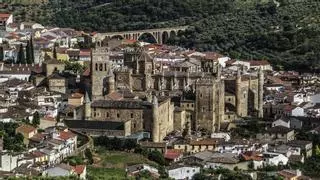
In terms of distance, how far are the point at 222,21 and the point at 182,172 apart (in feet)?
157

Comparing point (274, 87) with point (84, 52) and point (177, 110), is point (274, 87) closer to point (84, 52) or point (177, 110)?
point (177, 110)

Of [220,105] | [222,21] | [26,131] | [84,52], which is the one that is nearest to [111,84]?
[220,105]

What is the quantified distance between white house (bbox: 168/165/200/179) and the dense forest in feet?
95.0

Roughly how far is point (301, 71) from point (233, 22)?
62.1ft

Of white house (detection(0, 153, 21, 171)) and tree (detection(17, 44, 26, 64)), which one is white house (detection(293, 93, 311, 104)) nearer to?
tree (detection(17, 44, 26, 64))

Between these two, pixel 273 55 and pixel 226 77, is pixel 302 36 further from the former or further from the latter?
pixel 226 77

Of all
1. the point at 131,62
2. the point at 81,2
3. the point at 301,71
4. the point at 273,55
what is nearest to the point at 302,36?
the point at 273,55

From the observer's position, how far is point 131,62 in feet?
177

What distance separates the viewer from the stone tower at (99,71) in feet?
161

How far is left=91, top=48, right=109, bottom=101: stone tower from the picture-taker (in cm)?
4908

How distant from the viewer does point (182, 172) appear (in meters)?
40.3

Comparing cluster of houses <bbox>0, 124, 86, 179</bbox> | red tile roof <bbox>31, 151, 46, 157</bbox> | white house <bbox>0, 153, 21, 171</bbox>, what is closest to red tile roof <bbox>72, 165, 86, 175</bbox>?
cluster of houses <bbox>0, 124, 86, 179</bbox>

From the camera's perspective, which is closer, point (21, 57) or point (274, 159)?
point (274, 159)

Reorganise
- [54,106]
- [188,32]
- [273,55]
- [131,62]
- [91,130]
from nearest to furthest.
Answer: [91,130] → [54,106] → [131,62] → [273,55] → [188,32]
